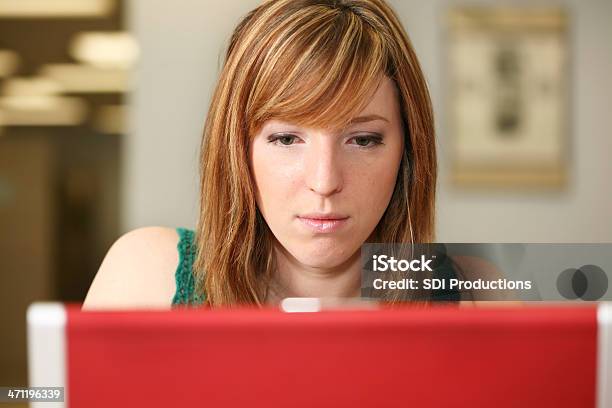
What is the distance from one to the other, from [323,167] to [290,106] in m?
0.08

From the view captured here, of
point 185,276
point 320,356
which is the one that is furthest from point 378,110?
point 320,356

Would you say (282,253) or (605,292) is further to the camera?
(282,253)

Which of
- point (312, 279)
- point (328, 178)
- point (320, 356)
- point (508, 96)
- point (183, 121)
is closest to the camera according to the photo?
point (320, 356)

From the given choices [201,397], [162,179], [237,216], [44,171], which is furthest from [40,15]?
[201,397]

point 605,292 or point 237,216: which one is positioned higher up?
point 237,216

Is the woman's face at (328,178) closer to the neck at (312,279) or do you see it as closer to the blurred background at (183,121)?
the neck at (312,279)

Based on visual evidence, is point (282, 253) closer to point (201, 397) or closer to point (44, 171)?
point (201, 397)

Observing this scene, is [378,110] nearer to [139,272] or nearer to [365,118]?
[365,118]

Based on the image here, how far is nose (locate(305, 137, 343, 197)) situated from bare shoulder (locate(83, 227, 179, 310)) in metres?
0.31

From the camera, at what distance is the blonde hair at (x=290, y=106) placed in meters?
0.83

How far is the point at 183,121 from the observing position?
5.11 ft

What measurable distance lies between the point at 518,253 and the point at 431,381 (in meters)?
0.36

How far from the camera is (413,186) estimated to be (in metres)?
0.93

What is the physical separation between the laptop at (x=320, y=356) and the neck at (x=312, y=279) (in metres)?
0.48
